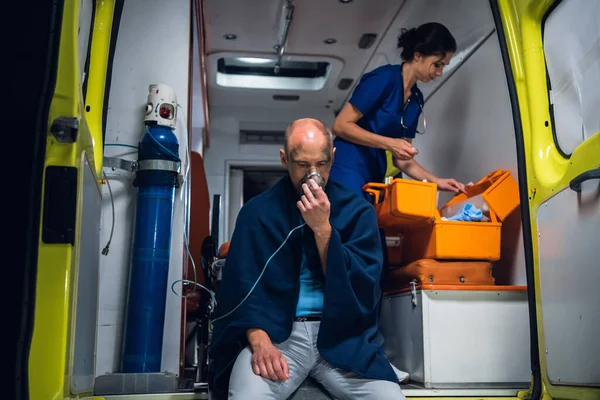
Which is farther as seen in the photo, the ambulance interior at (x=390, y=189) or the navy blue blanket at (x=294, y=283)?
the ambulance interior at (x=390, y=189)

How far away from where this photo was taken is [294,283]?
1.93 meters

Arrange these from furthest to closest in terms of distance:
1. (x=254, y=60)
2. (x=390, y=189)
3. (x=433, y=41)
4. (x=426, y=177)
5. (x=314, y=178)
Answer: (x=254, y=60)
(x=426, y=177)
(x=433, y=41)
(x=390, y=189)
(x=314, y=178)

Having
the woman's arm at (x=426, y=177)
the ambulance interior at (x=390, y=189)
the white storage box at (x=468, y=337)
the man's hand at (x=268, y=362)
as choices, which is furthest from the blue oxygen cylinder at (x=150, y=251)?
the woman's arm at (x=426, y=177)

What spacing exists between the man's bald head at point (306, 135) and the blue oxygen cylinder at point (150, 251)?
0.90m

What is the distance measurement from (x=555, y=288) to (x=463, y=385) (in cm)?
77

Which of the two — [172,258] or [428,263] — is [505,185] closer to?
[428,263]

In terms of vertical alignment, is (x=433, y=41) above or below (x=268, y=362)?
above

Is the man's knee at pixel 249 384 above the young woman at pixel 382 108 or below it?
below

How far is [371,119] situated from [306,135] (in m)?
1.08

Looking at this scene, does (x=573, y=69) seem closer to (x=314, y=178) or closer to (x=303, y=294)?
(x=314, y=178)

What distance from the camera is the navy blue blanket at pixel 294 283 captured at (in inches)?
71.1

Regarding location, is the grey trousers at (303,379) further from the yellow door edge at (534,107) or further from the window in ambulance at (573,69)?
the window in ambulance at (573,69)

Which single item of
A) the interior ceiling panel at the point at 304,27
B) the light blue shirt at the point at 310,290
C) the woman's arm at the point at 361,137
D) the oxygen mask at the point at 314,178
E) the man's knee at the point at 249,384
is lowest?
the man's knee at the point at 249,384

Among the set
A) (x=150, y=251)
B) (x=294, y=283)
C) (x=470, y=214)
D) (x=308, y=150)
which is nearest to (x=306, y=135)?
(x=308, y=150)
